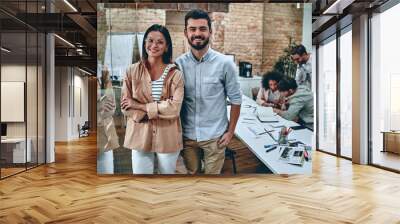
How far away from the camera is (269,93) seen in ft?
22.3

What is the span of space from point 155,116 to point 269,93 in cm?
202

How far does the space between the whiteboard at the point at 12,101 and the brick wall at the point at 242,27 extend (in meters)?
1.82

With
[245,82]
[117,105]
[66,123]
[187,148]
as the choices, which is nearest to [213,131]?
[187,148]

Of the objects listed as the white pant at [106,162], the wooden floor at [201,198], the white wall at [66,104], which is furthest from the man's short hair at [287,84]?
the white wall at [66,104]

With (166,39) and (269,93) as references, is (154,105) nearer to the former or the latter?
(166,39)

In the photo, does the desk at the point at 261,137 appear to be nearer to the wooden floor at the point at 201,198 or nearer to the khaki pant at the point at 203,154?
the wooden floor at the point at 201,198

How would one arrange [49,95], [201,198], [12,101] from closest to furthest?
[201,198] < [12,101] < [49,95]

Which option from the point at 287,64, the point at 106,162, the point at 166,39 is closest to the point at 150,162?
the point at 106,162

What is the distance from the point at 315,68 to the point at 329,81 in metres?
1.13

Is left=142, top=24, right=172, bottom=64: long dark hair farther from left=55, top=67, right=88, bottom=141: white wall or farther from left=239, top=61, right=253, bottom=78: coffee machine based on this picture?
left=55, top=67, right=88, bottom=141: white wall

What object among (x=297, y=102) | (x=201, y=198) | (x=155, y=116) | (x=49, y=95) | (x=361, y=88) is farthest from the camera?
(x=49, y=95)

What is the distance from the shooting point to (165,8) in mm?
6777

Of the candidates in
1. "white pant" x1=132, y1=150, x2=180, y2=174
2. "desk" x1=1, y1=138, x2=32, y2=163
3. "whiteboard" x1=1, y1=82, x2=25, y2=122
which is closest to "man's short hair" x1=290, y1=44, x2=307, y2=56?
"white pant" x1=132, y1=150, x2=180, y2=174

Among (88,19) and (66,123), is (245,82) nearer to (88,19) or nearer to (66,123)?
(88,19)
